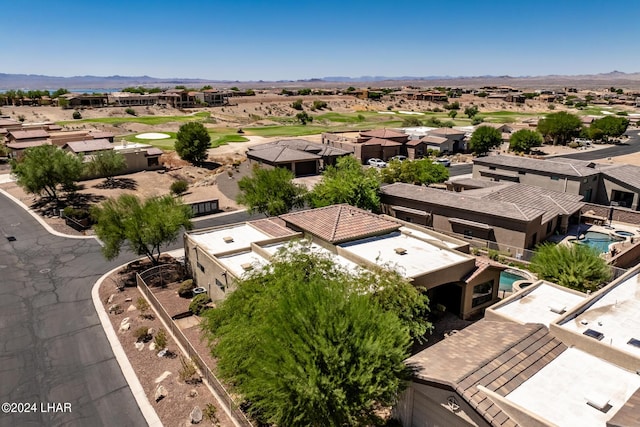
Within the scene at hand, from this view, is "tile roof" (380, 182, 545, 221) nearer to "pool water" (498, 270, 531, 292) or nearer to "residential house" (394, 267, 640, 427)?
"pool water" (498, 270, 531, 292)

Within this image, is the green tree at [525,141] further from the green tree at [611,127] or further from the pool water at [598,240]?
the pool water at [598,240]

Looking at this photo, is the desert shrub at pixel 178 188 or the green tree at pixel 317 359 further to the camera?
the desert shrub at pixel 178 188

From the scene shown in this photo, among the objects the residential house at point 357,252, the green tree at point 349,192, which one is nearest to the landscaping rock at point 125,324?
the residential house at point 357,252

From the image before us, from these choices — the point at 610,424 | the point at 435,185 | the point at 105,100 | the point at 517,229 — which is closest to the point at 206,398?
the point at 610,424

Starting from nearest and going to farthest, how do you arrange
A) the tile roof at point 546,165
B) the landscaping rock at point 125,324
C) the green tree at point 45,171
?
1. the landscaping rock at point 125,324
2. the green tree at point 45,171
3. the tile roof at point 546,165

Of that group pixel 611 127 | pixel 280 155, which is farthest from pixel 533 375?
pixel 611 127

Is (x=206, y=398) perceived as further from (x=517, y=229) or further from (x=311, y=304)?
(x=517, y=229)

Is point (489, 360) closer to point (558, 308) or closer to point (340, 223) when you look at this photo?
point (558, 308)
